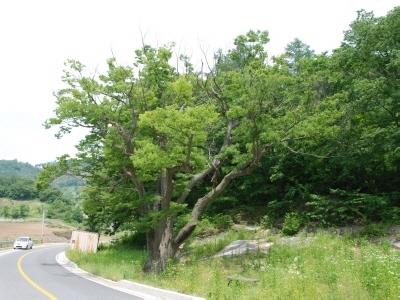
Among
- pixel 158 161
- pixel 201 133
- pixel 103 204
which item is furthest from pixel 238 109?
pixel 103 204

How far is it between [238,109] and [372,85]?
615cm

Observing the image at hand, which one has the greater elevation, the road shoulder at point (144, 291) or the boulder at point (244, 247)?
the boulder at point (244, 247)

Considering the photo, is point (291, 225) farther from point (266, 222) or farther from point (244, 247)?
point (266, 222)

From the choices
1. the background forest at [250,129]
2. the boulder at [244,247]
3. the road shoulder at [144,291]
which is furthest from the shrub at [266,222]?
the road shoulder at [144,291]

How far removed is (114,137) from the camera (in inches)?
976

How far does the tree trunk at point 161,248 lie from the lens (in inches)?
896

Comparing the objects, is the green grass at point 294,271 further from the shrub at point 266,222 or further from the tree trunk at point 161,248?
the shrub at point 266,222

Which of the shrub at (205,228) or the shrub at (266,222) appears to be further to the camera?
→ the shrub at (205,228)

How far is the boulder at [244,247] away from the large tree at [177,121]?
2207mm

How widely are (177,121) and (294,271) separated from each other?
28.3 ft

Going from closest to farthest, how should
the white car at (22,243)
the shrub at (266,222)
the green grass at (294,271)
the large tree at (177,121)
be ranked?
the green grass at (294,271) < the large tree at (177,121) < the shrub at (266,222) < the white car at (22,243)

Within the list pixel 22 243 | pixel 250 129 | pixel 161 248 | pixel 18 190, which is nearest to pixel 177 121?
pixel 250 129

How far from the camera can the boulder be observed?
22.7 m

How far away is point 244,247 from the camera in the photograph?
936 inches
